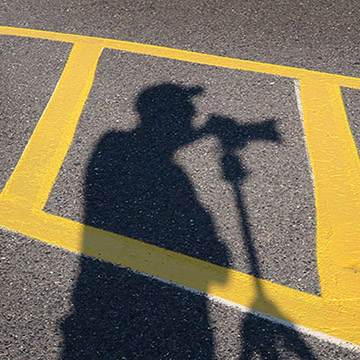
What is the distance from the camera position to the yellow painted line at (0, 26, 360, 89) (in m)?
5.12

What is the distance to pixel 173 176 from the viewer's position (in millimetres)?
4172

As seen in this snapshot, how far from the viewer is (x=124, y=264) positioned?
355cm

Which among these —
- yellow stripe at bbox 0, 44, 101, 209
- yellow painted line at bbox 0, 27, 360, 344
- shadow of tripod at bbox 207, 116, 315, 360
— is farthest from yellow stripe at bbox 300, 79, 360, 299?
yellow stripe at bbox 0, 44, 101, 209

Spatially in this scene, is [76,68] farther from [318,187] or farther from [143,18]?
[318,187]

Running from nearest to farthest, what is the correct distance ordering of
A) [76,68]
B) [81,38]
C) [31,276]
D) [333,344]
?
[333,344] < [31,276] < [76,68] < [81,38]

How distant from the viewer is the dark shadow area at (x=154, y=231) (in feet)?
10.3

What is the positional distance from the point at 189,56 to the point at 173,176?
173 cm

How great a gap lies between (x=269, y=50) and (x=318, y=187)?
6.44 ft

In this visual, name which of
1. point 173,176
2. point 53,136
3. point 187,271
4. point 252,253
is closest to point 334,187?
point 252,253

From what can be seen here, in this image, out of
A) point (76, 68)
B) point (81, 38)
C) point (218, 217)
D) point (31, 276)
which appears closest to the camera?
point (31, 276)

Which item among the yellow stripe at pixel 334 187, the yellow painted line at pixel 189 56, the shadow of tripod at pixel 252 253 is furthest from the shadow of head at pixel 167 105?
the yellow stripe at pixel 334 187

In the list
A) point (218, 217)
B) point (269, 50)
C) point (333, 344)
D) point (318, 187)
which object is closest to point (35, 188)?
point (218, 217)

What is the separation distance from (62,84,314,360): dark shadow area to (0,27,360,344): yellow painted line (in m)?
0.08

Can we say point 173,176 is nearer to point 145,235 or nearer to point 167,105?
point 145,235
